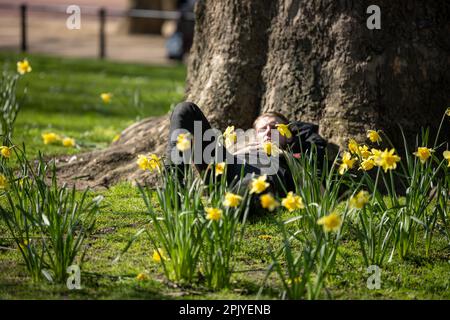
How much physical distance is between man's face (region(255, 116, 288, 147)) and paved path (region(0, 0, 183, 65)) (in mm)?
11300

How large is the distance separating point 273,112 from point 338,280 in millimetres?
1760

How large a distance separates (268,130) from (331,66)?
87 centimetres

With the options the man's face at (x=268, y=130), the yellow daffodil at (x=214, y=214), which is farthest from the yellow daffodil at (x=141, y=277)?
the man's face at (x=268, y=130)

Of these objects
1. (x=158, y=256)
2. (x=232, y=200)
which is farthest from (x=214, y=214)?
(x=158, y=256)

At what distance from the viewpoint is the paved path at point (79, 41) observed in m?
17.8

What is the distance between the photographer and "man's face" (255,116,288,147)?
5.68 m

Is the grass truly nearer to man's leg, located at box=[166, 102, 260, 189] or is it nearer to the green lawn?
the green lawn

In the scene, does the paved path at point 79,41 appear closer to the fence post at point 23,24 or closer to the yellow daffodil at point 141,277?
the fence post at point 23,24

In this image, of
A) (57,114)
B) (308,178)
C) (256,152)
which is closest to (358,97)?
(256,152)

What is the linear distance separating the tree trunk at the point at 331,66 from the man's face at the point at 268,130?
0.61 meters

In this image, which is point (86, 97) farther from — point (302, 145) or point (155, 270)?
point (155, 270)

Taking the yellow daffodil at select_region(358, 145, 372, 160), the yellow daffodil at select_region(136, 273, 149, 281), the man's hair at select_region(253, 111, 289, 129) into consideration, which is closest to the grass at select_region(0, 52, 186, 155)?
the man's hair at select_region(253, 111, 289, 129)

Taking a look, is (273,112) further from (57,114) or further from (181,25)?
(181,25)

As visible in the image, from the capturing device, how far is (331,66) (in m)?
6.24
